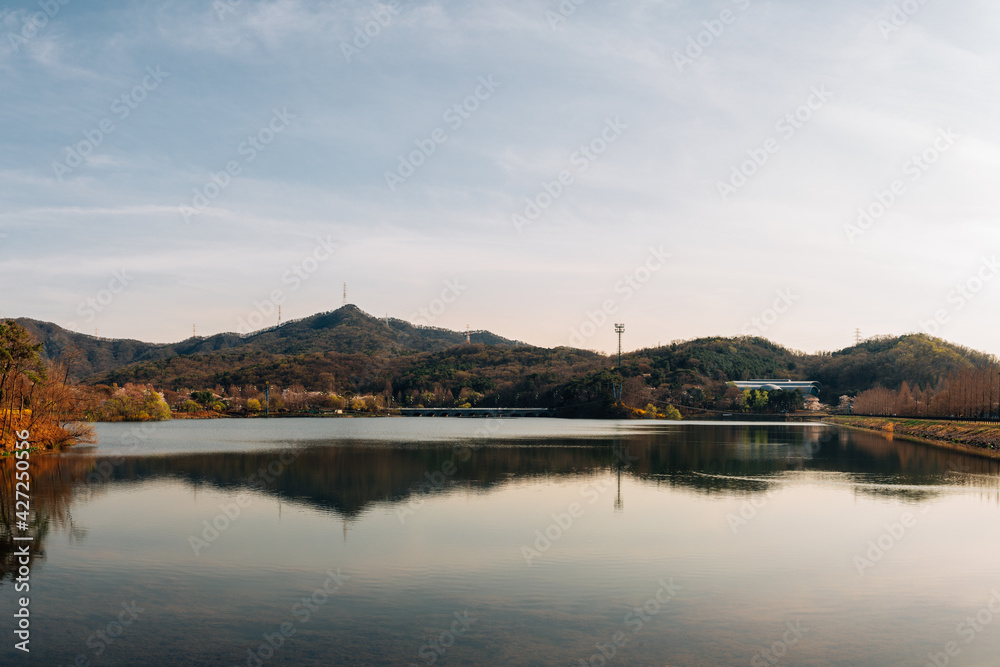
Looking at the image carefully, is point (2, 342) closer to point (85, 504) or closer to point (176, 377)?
point (85, 504)

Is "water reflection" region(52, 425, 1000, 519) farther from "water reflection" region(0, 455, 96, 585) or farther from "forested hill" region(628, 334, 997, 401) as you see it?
"forested hill" region(628, 334, 997, 401)

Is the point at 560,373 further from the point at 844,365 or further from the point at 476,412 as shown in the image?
the point at 844,365

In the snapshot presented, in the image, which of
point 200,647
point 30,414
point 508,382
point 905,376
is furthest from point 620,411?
point 200,647

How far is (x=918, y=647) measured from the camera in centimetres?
973

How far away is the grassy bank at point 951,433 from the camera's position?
1929 inches

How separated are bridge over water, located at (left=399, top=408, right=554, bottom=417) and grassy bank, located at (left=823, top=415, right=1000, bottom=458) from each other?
85.4m

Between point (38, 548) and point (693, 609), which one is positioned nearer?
point (693, 609)

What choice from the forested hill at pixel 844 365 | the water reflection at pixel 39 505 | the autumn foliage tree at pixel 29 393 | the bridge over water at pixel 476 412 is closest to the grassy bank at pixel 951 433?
the water reflection at pixel 39 505

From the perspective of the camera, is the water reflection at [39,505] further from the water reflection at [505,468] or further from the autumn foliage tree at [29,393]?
the autumn foliage tree at [29,393]

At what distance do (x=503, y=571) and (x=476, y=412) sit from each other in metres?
159

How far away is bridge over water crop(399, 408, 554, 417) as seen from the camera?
160 m

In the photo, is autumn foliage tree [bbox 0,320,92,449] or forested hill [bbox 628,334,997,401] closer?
autumn foliage tree [bbox 0,320,92,449]

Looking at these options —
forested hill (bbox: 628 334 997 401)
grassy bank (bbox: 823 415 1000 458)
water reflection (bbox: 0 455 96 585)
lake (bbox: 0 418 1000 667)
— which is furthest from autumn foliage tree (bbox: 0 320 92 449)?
forested hill (bbox: 628 334 997 401)

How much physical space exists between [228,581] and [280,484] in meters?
14.1
